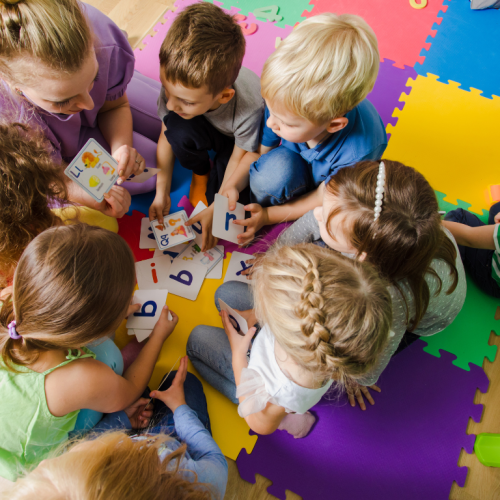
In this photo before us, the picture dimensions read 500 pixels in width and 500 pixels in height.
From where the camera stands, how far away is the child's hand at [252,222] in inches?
60.3

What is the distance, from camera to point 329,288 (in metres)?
0.76

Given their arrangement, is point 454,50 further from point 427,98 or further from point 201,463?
point 201,463

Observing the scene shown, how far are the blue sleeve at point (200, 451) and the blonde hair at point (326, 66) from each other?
3.61 feet

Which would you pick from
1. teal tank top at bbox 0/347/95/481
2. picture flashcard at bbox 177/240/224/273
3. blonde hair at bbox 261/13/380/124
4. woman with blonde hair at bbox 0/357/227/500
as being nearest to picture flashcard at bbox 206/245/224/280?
picture flashcard at bbox 177/240/224/273

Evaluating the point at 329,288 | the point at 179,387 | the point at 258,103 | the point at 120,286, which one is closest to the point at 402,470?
the point at 179,387

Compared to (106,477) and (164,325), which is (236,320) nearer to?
(164,325)

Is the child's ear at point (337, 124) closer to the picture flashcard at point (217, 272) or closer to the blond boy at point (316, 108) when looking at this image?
the blond boy at point (316, 108)

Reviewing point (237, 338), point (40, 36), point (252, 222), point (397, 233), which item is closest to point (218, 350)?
point (237, 338)

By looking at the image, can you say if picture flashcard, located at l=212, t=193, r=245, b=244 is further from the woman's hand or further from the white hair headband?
the white hair headband

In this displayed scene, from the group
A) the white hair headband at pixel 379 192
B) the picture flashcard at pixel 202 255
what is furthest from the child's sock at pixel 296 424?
the white hair headband at pixel 379 192

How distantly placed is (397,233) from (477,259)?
2.92 ft

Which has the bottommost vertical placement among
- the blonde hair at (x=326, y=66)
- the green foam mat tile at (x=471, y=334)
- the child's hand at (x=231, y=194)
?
the green foam mat tile at (x=471, y=334)

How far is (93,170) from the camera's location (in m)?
1.21

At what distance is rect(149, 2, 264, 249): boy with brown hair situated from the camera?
46.4 inches
